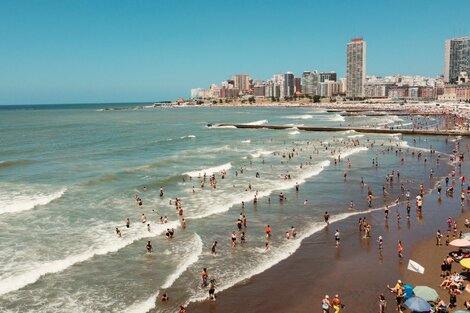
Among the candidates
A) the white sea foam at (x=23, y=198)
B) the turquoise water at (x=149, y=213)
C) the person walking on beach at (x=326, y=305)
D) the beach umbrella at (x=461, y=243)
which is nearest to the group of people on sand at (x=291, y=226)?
the person walking on beach at (x=326, y=305)

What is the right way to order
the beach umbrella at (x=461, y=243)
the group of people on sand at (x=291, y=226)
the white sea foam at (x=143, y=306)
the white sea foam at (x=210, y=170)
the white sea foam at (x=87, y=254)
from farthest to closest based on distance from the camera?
the white sea foam at (x=210, y=170)
the beach umbrella at (x=461, y=243)
the white sea foam at (x=87, y=254)
the group of people on sand at (x=291, y=226)
the white sea foam at (x=143, y=306)

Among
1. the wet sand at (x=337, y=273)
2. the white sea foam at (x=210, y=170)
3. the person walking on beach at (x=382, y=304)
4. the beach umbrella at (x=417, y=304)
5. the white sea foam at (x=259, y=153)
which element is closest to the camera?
the beach umbrella at (x=417, y=304)

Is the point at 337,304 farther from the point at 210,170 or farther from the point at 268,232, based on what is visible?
the point at 210,170

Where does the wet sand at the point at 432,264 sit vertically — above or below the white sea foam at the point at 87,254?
above

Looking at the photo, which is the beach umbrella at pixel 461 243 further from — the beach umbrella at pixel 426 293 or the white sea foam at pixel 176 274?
the white sea foam at pixel 176 274

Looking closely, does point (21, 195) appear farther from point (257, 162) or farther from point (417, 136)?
point (417, 136)

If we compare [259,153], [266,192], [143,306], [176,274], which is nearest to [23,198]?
[266,192]

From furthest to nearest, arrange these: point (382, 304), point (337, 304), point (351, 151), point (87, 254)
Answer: point (351, 151) → point (87, 254) → point (337, 304) → point (382, 304)
